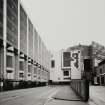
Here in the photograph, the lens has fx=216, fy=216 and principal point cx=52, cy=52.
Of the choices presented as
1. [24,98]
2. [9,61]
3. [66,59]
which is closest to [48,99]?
[24,98]

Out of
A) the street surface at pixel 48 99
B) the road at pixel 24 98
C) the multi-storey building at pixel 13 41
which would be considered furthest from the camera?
the multi-storey building at pixel 13 41

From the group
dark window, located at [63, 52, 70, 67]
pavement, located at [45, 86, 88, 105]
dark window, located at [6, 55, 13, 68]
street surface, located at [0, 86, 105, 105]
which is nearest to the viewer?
pavement, located at [45, 86, 88, 105]

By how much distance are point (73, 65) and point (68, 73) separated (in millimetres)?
5310

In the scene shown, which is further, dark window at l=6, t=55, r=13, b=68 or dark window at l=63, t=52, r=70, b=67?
dark window at l=63, t=52, r=70, b=67

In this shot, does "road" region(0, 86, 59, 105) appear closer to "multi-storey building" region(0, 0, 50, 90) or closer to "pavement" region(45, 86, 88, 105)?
"pavement" region(45, 86, 88, 105)

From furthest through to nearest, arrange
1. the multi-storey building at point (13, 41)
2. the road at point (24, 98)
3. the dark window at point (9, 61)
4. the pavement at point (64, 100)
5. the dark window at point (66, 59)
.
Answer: the dark window at point (66, 59) < the dark window at point (9, 61) < the multi-storey building at point (13, 41) < the road at point (24, 98) < the pavement at point (64, 100)

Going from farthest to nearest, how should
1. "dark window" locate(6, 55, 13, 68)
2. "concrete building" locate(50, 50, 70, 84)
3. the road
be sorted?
"concrete building" locate(50, 50, 70, 84) → "dark window" locate(6, 55, 13, 68) → the road

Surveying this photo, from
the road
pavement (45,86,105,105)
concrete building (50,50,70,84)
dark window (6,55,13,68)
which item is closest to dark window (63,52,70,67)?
concrete building (50,50,70,84)

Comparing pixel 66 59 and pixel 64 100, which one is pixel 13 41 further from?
pixel 66 59

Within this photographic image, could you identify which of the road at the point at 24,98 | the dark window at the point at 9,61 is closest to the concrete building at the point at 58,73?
the dark window at the point at 9,61

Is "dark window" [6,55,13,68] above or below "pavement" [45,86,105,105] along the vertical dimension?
above

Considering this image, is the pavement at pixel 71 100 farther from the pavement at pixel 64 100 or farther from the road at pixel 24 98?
the road at pixel 24 98

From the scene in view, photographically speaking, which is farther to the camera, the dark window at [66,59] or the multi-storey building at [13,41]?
the dark window at [66,59]

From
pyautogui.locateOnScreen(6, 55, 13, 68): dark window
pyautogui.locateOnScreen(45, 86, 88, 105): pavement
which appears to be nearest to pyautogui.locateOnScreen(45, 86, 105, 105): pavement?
pyautogui.locateOnScreen(45, 86, 88, 105): pavement
